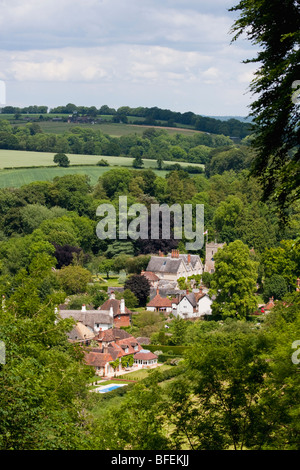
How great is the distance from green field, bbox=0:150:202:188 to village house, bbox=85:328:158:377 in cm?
4550

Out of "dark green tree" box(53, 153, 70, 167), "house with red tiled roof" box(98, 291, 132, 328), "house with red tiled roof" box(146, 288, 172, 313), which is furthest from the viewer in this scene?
"dark green tree" box(53, 153, 70, 167)

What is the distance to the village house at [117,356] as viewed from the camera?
1558 inches

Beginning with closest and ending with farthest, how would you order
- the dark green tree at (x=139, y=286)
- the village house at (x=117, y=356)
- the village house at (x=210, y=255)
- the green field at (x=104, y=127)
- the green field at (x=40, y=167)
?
the village house at (x=117, y=356)
the dark green tree at (x=139, y=286)
the village house at (x=210, y=255)
the green field at (x=40, y=167)
the green field at (x=104, y=127)

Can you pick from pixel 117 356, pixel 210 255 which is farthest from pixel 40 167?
pixel 117 356

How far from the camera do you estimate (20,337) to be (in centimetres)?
1474

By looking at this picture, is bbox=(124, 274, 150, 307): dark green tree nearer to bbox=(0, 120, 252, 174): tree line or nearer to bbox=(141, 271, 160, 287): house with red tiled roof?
bbox=(141, 271, 160, 287): house with red tiled roof

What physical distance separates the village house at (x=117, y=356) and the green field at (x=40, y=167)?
45.5 metres

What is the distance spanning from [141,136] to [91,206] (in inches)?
2930

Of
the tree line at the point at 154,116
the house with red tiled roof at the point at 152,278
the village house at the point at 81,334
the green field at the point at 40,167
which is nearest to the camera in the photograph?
the village house at the point at 81,334

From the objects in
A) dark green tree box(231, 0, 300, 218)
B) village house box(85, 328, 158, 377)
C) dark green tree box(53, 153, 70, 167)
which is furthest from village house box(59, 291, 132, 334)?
dark green tree box(53, 153, 70, 167)

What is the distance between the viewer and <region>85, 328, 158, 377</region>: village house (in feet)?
130

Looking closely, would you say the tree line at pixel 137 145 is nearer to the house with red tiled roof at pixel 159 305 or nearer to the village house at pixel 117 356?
the house with red tiled roof at pixel 159 305

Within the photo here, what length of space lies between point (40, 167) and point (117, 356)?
61.3 m

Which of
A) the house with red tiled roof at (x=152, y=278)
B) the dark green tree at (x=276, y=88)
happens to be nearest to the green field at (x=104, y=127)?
the house with red tiled roof at (x=152, y=278)
